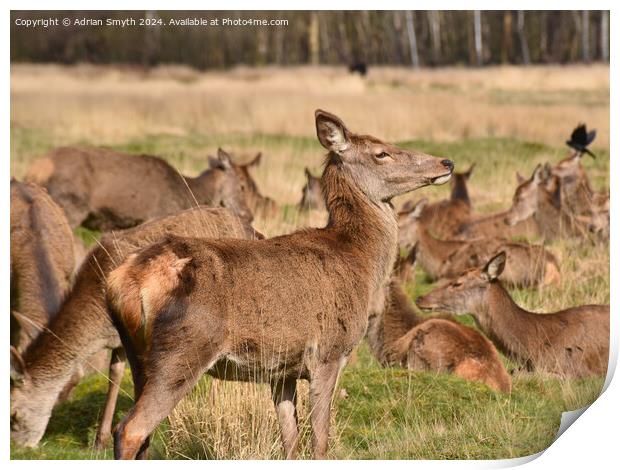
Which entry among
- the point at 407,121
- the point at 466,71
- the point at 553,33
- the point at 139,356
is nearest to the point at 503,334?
the point at 139,356

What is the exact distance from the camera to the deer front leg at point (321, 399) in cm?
658

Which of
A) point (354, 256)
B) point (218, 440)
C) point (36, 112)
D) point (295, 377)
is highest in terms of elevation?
point (36, 112)

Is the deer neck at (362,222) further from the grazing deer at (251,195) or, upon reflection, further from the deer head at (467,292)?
the grazing deer at (251,195)

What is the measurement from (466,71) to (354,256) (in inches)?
714

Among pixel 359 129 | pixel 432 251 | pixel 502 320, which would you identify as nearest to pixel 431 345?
pixel 502 320

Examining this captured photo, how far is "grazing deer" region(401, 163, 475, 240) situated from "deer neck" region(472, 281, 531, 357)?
189 inches

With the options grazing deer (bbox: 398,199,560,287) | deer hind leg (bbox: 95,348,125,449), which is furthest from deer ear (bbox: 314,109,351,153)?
grazing deer (bbox: 398,199,560,287)

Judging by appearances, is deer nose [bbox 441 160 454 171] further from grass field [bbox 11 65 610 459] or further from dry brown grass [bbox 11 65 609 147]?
dry brown grass [bbox 11 65 609 147]

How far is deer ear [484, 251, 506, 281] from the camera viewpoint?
34.0 ft

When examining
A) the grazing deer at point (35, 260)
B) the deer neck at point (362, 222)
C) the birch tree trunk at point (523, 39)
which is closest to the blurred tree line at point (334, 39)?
the birch tree trunk at point (523, 39)

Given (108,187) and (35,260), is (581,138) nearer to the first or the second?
(108,187)

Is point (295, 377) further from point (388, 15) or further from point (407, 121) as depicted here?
point (388, 15)

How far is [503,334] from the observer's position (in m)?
10.4

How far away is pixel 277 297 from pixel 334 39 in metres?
22.2
